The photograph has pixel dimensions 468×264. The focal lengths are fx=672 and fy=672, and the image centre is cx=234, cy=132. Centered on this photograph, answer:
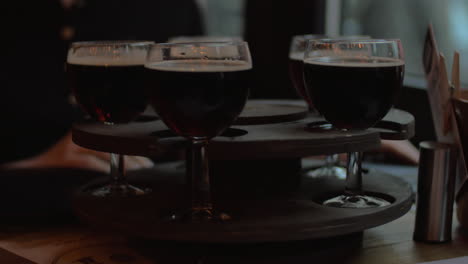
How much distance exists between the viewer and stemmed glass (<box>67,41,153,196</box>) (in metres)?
1.08

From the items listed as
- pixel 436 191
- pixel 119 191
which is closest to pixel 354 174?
pixel 436 191

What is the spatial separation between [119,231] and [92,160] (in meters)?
0.94

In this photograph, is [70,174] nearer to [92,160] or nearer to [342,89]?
[92,160]

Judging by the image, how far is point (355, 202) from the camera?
1.06 metres

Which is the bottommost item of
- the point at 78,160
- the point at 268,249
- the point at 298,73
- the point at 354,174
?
the point at 78,160

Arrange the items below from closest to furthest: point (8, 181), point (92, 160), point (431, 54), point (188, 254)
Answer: point (188, 254)
point (431, 54)
point (8, 181)
point (92, 160)

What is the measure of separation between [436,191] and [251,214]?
0.33 metres

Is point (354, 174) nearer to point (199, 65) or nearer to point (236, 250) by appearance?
point (236, 250)

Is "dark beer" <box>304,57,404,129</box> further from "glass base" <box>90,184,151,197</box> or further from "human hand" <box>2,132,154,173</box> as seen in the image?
"human hand" <box>2,132,154,173</box>

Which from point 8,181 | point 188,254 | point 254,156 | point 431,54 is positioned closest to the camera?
point 254,156

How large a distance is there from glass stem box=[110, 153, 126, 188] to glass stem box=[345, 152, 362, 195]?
1.28ft

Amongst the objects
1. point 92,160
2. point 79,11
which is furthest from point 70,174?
point 79,11

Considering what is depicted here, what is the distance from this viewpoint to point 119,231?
962 mm

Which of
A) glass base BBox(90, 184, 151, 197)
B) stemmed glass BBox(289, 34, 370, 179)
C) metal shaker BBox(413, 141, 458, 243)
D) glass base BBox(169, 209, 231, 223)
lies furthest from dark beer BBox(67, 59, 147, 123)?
metal shaker BBox(413, 141, 458, 243)
